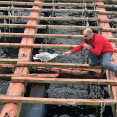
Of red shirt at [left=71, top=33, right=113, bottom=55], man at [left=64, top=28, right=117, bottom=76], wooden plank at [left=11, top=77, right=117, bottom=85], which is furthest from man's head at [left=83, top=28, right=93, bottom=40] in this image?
wooden plank at [left=11, top=77, right=117, bottom=85]

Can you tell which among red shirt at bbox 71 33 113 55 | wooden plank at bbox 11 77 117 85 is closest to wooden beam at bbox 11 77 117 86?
wooden plank at bbox 11 77 117 85

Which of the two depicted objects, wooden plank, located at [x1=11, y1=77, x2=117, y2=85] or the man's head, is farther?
wooden plank, located at [x1=11, y1=77, x2=117, y2=85]

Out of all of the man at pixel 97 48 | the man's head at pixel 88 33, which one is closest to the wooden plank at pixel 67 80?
the man at pixel 97 48

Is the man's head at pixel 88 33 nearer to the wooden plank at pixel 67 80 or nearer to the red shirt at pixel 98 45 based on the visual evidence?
the red shirt at pixel 98 45

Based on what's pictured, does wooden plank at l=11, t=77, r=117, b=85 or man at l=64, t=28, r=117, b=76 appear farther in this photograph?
wooden plank at l=11, t=77, r=117, b=85

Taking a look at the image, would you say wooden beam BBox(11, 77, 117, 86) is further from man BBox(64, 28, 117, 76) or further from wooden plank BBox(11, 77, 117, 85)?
man BBox(64, 28, 117, 76)

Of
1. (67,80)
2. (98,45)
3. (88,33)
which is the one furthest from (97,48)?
(67,80)

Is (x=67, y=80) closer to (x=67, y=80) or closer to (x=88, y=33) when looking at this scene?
(x=67, y=80)

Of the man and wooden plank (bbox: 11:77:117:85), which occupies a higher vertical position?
the man

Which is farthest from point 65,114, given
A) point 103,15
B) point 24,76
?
point 103,15

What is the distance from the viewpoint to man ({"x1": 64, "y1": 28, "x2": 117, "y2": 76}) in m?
3.84

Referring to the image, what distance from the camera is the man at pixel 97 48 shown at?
12.6 ft

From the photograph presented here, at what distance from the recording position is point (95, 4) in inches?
280

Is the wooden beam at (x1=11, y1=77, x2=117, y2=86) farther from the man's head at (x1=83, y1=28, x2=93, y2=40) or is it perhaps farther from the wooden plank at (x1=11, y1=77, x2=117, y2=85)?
the man's head at (x1=83, y1=28, x2=93, y2=40)
